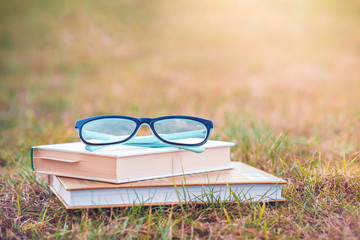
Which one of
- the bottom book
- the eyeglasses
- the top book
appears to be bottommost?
the bottom book

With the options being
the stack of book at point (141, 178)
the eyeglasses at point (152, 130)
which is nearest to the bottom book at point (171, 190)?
the stack of book at point (141, 178)

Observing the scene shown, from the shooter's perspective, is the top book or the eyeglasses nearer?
the top book

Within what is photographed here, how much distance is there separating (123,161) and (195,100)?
10.6ft

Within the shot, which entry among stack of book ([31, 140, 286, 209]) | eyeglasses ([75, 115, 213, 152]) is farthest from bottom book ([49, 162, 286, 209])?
eyeglasses ([75, 115, 213, 152])

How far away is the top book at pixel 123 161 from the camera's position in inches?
51.1

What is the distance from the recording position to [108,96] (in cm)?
463

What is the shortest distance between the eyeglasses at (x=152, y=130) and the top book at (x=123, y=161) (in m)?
0.04

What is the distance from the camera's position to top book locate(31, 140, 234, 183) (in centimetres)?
130

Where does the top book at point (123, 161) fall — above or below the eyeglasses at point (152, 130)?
below

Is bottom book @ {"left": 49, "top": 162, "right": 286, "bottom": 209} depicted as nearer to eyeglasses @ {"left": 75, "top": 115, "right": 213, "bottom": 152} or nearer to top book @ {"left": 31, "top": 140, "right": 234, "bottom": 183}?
top book @ {"left": 31, "top": 140, "right": 234, "bottom": 183}

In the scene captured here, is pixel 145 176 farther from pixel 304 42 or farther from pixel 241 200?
pixel 304 42

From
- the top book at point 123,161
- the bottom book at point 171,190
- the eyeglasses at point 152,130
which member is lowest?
the bottom book at point 171,190

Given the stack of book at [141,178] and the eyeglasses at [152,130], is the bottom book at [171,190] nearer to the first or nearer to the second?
the stack of book at [141,178]

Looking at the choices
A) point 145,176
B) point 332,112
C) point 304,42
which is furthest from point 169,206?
point 304,42
